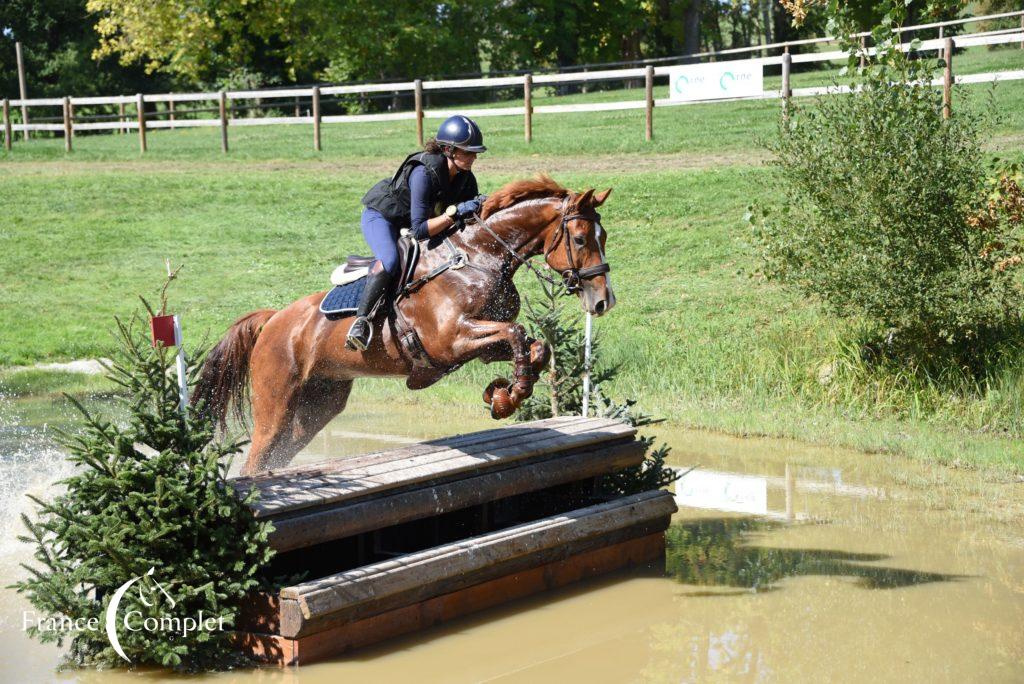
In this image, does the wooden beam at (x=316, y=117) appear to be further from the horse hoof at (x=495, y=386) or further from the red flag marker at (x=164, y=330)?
the red flag marker at (x=164, y=330)

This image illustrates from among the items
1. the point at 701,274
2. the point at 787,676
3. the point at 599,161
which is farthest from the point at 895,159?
the point at 599,161

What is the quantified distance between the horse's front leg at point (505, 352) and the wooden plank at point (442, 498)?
0.43 m

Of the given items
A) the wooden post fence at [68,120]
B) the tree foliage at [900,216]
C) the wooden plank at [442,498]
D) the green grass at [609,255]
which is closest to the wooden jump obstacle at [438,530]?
the wooden plank at [442,498]

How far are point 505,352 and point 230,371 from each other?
84.4 inches

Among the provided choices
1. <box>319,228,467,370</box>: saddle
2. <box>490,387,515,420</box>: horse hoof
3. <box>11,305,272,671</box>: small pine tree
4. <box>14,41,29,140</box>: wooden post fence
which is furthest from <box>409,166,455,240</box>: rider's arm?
<box>14,41,29,140</box>: wooden post fence

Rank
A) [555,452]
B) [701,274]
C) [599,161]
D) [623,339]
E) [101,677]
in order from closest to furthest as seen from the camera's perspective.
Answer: [101,677]
[555,452]
[623,339]
[701,274]
[599,161]

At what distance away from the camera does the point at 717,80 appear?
21.9 meters

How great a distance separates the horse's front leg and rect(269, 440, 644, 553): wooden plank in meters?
0.43

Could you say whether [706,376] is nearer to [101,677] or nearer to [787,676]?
[787,676]

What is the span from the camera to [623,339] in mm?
12906

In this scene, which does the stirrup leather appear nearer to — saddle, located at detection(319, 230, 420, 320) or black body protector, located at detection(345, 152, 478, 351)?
black body protector, located at detection(345, 152, 478, 351)

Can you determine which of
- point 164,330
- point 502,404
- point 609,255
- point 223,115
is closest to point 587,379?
point 502,404

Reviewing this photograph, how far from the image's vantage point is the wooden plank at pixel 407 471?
5.60 metres

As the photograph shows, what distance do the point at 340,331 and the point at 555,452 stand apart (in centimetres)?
145
